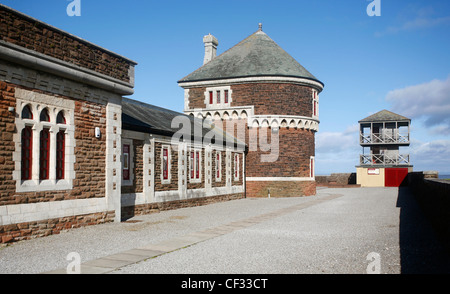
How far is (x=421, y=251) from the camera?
877cm

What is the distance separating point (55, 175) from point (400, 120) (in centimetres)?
4366

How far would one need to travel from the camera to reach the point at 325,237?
10828mm

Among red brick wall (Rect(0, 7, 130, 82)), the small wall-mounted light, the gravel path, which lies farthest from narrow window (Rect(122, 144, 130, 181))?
red brick wall (Rect(0, 7, 130, 82))

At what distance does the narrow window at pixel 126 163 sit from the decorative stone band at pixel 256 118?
525 inches

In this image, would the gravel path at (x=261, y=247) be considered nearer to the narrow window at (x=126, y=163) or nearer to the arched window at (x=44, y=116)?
the narrow window at (x=126, y=163)

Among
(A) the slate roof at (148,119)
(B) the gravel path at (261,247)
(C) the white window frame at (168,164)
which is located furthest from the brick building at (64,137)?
(B) the gravel path at (261,247)

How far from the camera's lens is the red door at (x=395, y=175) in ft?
144

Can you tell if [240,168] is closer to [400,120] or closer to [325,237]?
[325,237]

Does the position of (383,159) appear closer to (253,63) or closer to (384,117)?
(384,117)

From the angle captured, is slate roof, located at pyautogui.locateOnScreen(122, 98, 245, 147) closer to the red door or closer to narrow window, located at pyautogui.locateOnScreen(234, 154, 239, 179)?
narrow window, located at pyautogui.locateOnScreen(234, 154, 239, 179)

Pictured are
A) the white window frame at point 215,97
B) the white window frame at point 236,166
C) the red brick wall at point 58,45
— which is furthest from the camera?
the white window frame at point 215,97

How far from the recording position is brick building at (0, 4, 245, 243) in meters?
9.97

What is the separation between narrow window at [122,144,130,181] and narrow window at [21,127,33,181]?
15.9ft
